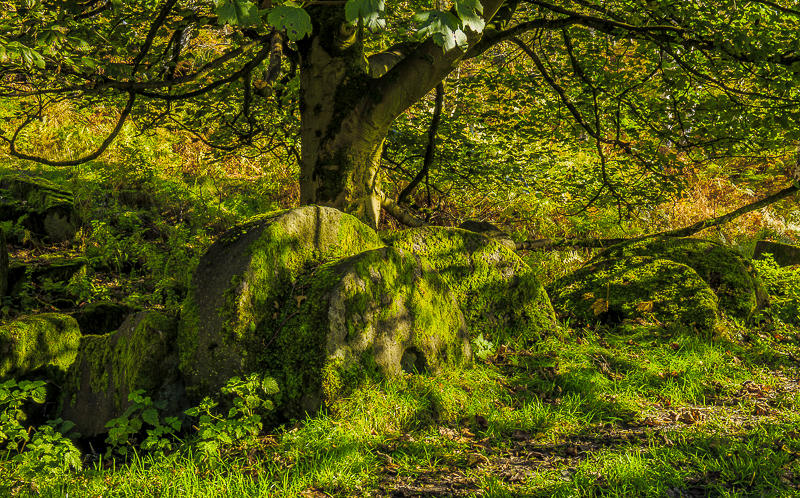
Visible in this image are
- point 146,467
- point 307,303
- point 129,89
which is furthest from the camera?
point 129,89

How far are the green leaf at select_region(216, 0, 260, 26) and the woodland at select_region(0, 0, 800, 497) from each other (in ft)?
0.05

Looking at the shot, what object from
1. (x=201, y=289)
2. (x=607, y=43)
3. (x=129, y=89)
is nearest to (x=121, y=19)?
(x=129, y=89)

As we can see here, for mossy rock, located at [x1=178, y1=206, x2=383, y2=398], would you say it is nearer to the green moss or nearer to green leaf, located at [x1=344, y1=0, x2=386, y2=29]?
green leaf, located at [x1=344, y1=0, x2=386, y2=29]

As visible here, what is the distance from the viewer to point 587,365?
181 inches

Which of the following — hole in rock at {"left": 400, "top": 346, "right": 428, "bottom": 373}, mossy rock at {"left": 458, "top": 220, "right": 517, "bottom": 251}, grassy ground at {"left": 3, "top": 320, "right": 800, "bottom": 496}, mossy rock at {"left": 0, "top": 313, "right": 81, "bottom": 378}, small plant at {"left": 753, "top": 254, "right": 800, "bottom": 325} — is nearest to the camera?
grassy ground at {"left": 3, "top": 320, "right": 800, "bottom": 496}

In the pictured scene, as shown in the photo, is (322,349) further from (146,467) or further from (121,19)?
(121,19)

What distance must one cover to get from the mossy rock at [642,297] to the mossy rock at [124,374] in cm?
409

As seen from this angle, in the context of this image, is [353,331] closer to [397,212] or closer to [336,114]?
[336,114]

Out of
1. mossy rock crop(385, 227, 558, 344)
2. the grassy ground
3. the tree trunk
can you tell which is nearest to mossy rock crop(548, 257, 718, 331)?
mossy rock crop(385, 227, 558, 344)

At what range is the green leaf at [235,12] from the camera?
213cm

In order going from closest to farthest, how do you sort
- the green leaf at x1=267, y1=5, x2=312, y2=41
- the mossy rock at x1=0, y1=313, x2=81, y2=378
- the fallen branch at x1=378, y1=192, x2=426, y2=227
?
the green leaf at x1=267, y1=5, x2=312, y2=41, the mossy rock at x1=0, y1=313, x2=81, y2=378, the fallen branch at x1=378, y1=192, x2=426, y2=227

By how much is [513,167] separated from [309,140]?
3975 millimetres

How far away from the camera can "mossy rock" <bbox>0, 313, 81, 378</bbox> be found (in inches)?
171

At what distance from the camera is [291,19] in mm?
2115
